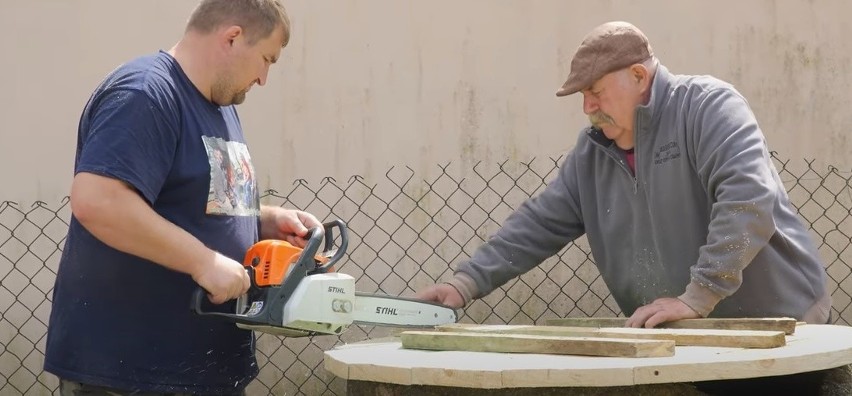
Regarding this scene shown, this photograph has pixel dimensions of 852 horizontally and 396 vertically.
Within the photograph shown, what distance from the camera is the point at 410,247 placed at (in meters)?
6.02

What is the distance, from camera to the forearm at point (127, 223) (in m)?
2.57

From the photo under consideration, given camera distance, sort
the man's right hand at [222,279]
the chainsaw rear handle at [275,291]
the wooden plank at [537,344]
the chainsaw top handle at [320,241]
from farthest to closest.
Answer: the chainsaw top handle at [320,241], the chainsaw rear handle at [275,291], the man's right hand at [222,279], the wooden plank at [537,344]

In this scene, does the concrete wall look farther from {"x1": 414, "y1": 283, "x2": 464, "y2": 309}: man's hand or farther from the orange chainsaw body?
the orange chainsaw body

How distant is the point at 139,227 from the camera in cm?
259

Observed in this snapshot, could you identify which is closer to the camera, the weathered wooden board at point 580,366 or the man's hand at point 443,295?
the weathered wooden board at point 580,366

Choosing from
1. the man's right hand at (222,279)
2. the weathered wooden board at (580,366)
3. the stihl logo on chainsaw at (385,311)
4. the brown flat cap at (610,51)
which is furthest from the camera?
the brown flat cap at (610,51)

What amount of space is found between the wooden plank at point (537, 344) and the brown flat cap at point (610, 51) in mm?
1291

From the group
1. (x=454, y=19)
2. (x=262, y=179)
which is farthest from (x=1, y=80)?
(x=454, y=19)

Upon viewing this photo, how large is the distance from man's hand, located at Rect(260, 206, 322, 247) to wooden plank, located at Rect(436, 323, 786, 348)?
55 cm

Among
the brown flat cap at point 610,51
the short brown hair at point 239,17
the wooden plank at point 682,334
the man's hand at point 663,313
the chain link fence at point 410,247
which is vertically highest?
the short brown hair at point 239,17

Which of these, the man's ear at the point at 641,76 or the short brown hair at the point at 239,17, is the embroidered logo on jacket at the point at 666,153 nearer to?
the man's ear at the point at 641,76

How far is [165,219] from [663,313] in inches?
62.1

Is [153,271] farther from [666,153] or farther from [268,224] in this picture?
[666,153]

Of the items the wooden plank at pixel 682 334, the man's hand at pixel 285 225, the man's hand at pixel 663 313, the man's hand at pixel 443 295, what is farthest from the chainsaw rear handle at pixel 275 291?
the man's hand at pixel 663 313
